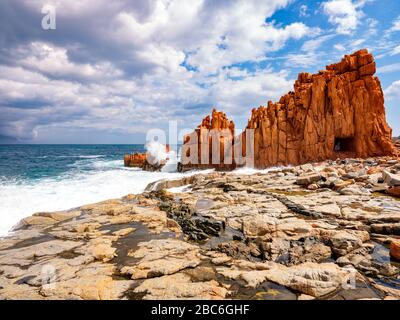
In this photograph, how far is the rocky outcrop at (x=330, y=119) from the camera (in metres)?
32.0

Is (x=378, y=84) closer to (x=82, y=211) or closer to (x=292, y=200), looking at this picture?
(x=292, y=200)

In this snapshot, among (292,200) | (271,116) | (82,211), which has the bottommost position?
(82,211)

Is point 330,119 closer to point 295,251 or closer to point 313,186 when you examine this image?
point 313,186

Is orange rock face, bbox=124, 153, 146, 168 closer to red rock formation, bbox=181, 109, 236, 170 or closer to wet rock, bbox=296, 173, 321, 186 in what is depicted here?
red rock formation, bbox=181, 109, 236, 170

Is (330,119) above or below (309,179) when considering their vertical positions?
above

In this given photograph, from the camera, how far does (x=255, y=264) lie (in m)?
6.92

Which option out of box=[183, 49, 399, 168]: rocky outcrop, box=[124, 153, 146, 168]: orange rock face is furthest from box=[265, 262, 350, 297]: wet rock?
box=[124, 153, 146, 168]: orange rock face

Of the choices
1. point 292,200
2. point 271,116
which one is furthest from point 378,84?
point 292,200

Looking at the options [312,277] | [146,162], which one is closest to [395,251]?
[312,277]

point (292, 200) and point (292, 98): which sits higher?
point (292, 98)

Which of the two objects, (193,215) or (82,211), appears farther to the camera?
(82,211)

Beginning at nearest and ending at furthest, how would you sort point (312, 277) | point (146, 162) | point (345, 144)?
point (312, 277) < point (345, 144) < point (146, 162)

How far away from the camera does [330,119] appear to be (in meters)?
33.8
